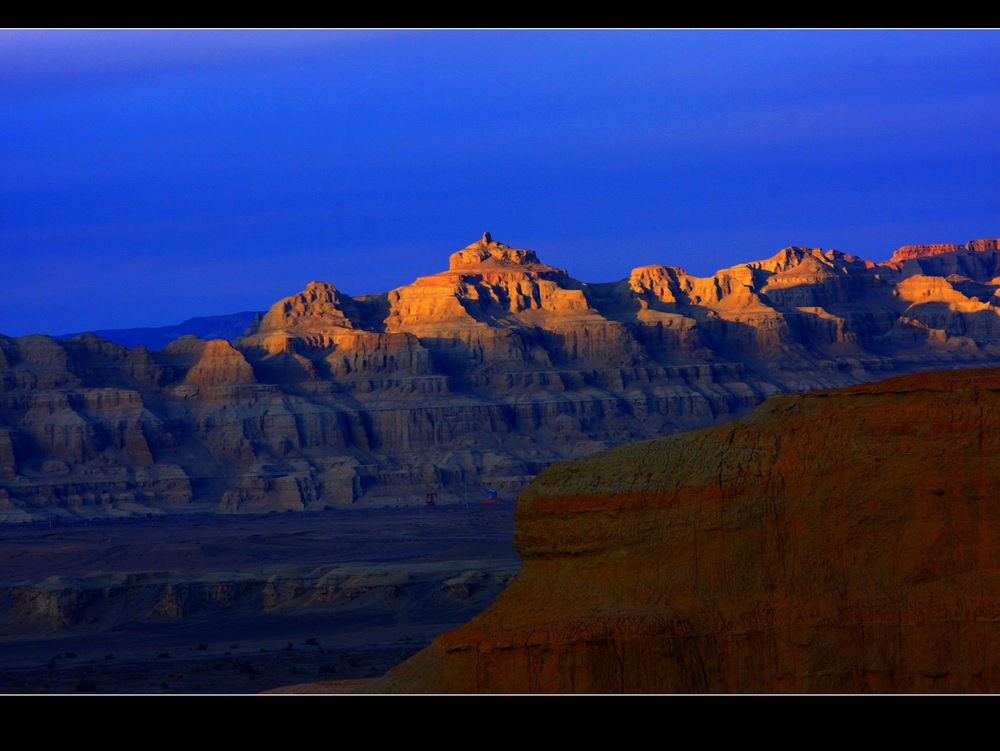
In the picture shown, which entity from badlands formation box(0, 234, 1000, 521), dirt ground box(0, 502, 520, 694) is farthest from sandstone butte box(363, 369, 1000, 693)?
badlands formation box(0, 234, 1000, 521)

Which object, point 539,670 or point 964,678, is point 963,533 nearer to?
point 964,678

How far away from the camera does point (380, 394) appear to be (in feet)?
569

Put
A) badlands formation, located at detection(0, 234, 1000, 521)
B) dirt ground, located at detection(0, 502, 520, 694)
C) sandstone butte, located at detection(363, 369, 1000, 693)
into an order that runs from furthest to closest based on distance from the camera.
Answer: badlands formation, located at detection(0, 234, 1000, 521) → dirt ground, located at detection(0, 502, 520, 694) → sandstone butte, located at detection(363, 369, 1000, 693)

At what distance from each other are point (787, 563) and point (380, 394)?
488 feet

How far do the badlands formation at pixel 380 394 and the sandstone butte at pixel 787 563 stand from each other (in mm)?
123466

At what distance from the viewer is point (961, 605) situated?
24750 millimetres

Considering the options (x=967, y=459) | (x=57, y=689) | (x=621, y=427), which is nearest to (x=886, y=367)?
(x=621, y=427)

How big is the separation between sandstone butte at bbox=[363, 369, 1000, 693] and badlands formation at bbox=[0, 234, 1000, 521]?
123 meters

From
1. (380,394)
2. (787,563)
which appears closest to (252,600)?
(787,563)

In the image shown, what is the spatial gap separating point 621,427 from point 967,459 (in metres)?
145

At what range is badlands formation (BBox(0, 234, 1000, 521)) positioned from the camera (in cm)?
15525

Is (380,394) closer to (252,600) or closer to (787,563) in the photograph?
(252,600)

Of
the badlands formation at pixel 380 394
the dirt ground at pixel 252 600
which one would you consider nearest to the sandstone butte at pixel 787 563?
the dirt ground at pixel 252 600

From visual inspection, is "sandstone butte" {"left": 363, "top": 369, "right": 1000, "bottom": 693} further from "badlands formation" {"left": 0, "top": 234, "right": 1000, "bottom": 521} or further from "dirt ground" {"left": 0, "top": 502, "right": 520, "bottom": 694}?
"badlands formation" {"left": 0, "top": 234, "right": 1000, "bottom": 521}
